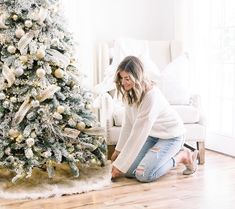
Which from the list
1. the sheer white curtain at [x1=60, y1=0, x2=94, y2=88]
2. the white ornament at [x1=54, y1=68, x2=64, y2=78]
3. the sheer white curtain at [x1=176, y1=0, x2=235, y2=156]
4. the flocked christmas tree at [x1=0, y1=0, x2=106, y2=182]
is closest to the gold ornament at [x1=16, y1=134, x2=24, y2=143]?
the flocked christmas tree at [x1=0, y1=0, x2=106, y2=182]

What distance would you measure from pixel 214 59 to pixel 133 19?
1.01 metres

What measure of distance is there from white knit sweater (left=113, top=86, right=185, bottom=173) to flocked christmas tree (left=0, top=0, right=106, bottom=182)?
0.83 ft

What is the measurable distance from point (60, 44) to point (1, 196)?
1098 mm

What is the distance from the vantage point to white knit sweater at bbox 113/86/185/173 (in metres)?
2.81

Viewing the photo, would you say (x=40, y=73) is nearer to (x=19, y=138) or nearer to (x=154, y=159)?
(x=19, y=138)

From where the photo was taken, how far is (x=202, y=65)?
406 centimetres

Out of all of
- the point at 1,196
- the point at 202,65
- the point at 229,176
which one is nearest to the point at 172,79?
the point at 202,65

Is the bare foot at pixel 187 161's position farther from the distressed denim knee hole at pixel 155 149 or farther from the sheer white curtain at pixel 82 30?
the sheer white curtain at pixel 82 30

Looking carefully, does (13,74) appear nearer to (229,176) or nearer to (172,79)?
(172,79)

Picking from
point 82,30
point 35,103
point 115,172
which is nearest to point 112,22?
point 82,30

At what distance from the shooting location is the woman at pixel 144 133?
2.82 meters

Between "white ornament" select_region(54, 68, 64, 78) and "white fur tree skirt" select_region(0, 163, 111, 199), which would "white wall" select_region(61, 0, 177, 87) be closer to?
"white ornament" select_region(54, 68, 64, 78)

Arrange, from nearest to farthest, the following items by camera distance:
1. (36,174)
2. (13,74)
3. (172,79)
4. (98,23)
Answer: (13,74) → (36,174) → (172,79) → (98,23)

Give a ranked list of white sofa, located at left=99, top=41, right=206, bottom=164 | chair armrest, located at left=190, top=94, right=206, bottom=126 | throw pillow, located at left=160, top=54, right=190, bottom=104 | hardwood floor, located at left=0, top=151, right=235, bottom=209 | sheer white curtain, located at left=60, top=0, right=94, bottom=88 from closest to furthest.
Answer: hardwood floor, located at left=0, top=151, right=235, bottom=209 < white sofa, located at left=99, top=41, right=206, bottom=164 < chair armrest, located at left=190, top=94, right=206, bottom=126 < throw pillow, located at left=160, top=54, right=190, bottom=104 < sheer white curtain, located at left=60, top=0, right=94, bottom=88
